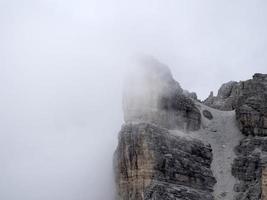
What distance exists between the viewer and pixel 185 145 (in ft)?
458

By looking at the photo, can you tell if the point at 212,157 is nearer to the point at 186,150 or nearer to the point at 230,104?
the point at 186,150

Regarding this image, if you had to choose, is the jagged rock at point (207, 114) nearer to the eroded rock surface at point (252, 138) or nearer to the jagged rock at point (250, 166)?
the eroded rock surface at point (252, 138)

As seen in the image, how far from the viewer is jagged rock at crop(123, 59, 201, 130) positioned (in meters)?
142

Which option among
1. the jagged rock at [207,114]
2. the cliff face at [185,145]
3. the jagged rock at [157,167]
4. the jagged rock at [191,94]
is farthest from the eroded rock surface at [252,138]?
the jagged rock at [191,94]

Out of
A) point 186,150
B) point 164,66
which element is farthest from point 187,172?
point 164,66

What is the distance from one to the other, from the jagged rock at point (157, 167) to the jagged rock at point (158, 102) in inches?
173

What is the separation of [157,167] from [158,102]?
16.1 meters

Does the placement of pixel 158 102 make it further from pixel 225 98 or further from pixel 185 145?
pixel 225 98

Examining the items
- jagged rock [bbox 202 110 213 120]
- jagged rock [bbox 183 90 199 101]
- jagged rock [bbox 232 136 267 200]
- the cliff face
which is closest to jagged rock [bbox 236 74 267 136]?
the cliff face

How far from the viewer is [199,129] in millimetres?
149750

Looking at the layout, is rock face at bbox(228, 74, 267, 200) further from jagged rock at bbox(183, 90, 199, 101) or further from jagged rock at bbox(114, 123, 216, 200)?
jagged rock at bbox(183, 90, 199, 101)

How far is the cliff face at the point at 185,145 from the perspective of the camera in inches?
5182

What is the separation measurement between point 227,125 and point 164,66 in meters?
16.4

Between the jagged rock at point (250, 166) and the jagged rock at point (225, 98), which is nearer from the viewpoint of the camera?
the jagged rock at point (250, 166)
